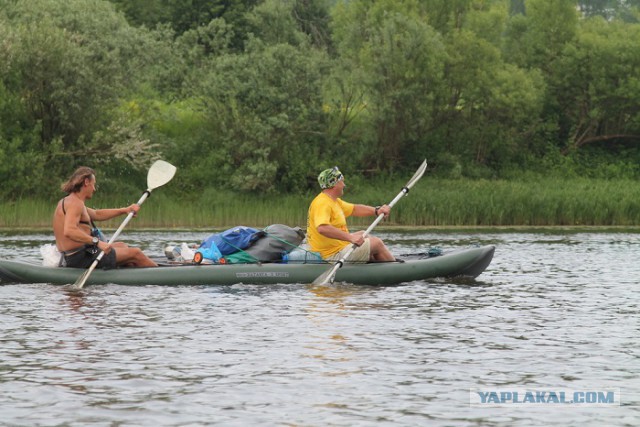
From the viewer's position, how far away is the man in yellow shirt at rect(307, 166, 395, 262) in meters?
15.1

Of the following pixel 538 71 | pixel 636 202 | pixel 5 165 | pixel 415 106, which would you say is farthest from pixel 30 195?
pixel 538 71

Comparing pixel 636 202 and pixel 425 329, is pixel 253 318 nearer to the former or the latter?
pixel 425 329

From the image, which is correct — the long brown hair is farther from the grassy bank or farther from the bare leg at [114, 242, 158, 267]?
the grassy bank

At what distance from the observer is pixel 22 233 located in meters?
27.3

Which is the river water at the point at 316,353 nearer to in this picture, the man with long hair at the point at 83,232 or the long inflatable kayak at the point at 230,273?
the long inflatable kayak at the point at 230,273

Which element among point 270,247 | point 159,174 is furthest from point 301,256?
point 159,174

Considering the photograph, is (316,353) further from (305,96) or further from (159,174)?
(305,96)

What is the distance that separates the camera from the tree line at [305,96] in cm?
3528

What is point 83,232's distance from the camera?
1471 centimetres

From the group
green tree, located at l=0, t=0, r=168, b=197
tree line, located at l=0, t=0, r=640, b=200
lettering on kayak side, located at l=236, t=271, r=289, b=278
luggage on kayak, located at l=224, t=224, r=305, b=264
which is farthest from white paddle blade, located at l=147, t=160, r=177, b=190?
green tree, located at l=0, t=0, r=168, b=197

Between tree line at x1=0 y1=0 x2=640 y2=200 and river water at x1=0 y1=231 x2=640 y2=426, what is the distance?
20734 millimetres

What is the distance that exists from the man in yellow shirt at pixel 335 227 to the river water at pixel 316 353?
0.54m

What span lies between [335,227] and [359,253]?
1.47ft

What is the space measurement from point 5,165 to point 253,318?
2255cm
